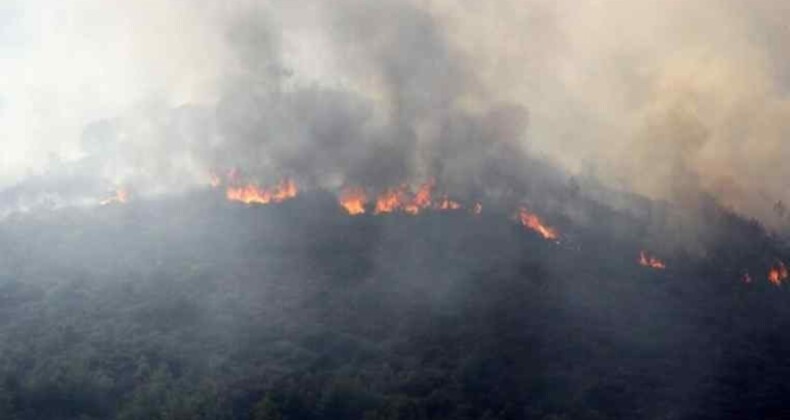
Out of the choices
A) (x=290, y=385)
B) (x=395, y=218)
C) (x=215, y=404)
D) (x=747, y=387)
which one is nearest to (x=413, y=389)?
(x=290, y=385)

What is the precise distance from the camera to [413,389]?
193 feet

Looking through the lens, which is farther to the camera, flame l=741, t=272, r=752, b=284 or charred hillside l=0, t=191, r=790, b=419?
flame l=741, t=272, r=752, b=284

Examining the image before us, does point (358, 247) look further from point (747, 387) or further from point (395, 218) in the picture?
point (747, 387)

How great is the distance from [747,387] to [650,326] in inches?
408

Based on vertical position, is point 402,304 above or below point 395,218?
below

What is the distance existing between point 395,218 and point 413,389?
30637 millimetres

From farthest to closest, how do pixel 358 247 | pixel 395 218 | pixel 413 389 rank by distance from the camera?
pixel 395 218, pixel 358 247, pixel 413 389

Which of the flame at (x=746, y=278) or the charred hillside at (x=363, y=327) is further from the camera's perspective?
the flame at (x=746, y=278)

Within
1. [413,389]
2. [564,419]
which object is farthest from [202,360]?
[564,419]

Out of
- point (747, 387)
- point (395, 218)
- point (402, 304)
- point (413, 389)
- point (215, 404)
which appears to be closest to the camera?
point (215, 404)

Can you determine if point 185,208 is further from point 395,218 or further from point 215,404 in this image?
point 215,404

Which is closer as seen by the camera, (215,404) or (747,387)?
(215,404)

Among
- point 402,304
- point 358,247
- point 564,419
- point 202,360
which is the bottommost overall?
point 564,419

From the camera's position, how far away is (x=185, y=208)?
89938 mm
